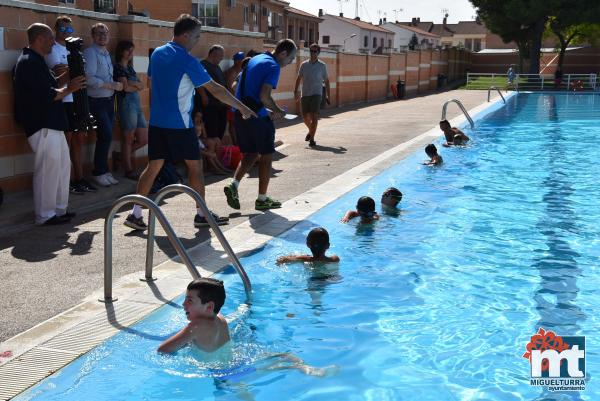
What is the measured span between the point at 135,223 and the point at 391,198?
3.28m

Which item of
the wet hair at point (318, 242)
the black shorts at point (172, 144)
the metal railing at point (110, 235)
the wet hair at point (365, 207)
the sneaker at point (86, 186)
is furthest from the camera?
the sneaker at point (86, 186)

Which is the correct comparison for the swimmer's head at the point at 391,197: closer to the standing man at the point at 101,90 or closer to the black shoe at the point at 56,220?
the standing man at the point at 101,90

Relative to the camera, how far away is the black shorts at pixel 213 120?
35.4 ft

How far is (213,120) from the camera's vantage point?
35.6ft

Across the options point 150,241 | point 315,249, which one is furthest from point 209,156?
point 150,241

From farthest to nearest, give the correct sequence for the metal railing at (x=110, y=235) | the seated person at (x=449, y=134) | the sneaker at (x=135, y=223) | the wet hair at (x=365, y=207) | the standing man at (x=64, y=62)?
the seated person at (x=449, y=134) → the standing man at (x=64, y=62) → the wet hair at (x=365, y=207) → the sneaker at (x=135, y=223) → the metal railing at (x=110, y=235)

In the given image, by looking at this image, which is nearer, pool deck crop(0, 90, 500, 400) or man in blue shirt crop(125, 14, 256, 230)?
pool deck crop(0, 90, 500, 400)

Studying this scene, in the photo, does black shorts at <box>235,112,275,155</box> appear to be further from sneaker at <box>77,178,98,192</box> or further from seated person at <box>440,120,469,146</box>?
seated person at <box>440,120,469,146</box>

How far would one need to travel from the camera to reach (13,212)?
737cm

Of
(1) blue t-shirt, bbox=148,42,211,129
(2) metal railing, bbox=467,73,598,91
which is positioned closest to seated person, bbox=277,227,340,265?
(1) blue t-shirt, bbox=148,42,211,129

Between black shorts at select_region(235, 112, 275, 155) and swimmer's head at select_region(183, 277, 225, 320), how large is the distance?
4062 millimetres

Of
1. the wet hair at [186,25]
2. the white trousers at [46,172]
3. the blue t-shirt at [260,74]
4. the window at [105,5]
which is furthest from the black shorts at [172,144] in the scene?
the window at [105,5]

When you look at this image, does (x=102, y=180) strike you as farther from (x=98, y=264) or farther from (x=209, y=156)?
(x=98, y=264)

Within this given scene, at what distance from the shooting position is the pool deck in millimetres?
4180
